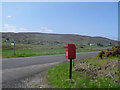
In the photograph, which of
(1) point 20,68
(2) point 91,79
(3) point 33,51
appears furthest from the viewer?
(3) point 33,51

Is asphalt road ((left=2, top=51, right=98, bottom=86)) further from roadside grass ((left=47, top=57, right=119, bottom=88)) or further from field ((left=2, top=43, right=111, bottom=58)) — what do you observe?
field ((left=2, top=43, right=111, bottom=58))

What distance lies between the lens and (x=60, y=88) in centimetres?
575

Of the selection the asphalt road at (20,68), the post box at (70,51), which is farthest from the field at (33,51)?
the post box at (70,51)

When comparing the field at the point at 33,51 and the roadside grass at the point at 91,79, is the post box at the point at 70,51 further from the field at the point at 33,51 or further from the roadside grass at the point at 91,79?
the field at the point at 33,51

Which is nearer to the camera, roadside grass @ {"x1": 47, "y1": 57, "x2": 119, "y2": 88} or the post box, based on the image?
roadside grass @ {"x1": 47, "y1": 57, "x2": 119, "y2": 88}

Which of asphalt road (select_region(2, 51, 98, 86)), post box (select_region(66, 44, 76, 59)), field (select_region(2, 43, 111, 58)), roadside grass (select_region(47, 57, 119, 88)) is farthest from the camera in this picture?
field (select_region(2, 43, 111, 58))

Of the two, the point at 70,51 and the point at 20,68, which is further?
the point at 20,68

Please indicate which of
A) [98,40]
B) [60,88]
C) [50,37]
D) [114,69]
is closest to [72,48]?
[60,88]

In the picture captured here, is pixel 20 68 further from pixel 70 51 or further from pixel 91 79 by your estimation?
pixel 91 79

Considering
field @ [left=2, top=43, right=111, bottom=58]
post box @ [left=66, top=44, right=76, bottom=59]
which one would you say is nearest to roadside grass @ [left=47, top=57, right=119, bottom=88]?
post box @ [left=66, top=44, right=76, bottom=59]

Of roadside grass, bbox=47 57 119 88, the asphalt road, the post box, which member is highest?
the post box

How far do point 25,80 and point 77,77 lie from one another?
7.44ft

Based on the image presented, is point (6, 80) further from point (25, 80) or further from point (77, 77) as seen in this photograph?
point (77, 77)

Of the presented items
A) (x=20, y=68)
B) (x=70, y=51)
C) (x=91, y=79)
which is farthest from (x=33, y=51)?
(x=91, y=79)
